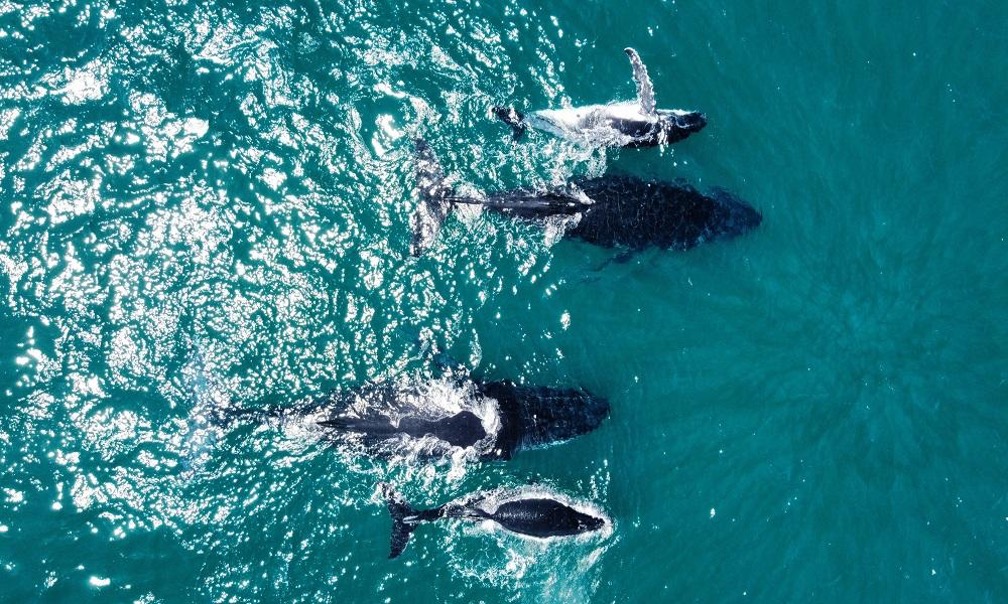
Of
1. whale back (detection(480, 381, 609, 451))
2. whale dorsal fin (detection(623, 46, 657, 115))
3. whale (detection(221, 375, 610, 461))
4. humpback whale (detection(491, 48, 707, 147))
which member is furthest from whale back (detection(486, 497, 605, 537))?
whale dorsal fin (detection(623, 46, 657, 115))

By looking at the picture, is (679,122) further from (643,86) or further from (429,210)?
(429,210)

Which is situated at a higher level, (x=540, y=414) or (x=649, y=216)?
(x=649, y=216)

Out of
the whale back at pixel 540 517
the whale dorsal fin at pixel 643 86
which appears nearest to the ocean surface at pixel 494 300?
the whale back at pixel 540 517

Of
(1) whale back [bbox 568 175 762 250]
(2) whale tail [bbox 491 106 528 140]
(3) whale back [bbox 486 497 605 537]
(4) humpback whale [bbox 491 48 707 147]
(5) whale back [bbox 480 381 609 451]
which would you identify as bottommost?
(3) whale back [bbox 486 497 605 537]

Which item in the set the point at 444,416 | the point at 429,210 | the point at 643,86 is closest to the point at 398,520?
the point at 444,416

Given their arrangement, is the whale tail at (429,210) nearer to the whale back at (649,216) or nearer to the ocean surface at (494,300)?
the ocean surface at (494,300)

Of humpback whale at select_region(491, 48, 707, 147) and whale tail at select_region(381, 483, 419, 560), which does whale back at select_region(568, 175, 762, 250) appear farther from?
whale tail at select_region(381, 483, 419, 560)

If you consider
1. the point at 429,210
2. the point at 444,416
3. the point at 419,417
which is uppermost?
the point at 429,210
